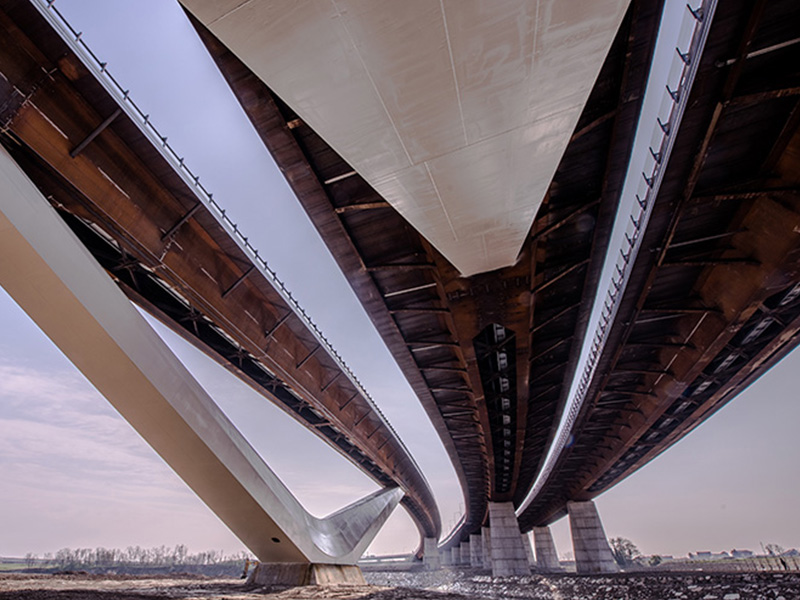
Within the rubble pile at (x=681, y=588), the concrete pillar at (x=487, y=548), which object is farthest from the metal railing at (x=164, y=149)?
the concrete pillar at (x=487, y=548)

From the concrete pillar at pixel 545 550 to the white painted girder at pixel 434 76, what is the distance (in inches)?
2589

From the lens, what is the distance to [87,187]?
795 centimetres

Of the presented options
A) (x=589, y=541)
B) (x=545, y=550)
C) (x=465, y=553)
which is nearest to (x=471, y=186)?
(x=589, y=541)

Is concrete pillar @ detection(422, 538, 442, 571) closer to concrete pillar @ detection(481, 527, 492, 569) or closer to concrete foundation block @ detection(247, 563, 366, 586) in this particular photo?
concrete pillar @ detection(481, 527, 492, 569)

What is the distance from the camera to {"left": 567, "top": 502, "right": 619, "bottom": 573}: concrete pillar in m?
38.0

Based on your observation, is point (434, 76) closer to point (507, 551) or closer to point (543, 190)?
point (543, 190)

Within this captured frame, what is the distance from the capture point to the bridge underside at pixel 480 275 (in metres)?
7.04

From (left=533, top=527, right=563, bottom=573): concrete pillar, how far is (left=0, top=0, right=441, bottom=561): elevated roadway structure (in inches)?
2257

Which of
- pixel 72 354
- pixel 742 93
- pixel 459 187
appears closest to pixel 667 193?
pixel 742 93

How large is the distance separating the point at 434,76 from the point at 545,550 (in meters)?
73.3

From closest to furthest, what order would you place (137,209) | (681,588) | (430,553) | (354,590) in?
(137,209), (354,590), (681,588), (430,553)

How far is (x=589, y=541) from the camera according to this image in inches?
1560

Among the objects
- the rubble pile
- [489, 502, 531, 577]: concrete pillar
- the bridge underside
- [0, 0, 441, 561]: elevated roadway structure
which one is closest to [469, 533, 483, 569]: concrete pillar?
[489, 502, 531, 577]: concrete pillar

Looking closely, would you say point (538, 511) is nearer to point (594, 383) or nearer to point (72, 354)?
point (594, 383)
